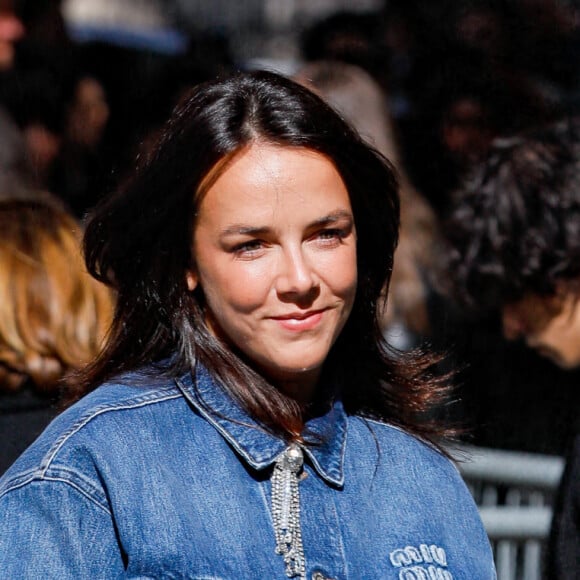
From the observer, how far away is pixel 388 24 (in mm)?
5758

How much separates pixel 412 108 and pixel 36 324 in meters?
2.85

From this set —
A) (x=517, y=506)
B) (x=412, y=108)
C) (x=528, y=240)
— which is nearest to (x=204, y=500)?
(x=528, y=240)

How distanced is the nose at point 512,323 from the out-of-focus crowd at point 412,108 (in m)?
0.15

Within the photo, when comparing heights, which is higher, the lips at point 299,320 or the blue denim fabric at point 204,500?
the lips at point 299,320

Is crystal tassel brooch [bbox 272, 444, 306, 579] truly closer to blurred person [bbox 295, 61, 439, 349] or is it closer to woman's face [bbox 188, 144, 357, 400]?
Answer: woman's face [bbox 188, 144, 357, 400]

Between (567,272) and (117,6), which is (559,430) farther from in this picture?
(117,6)

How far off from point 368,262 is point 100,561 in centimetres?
86

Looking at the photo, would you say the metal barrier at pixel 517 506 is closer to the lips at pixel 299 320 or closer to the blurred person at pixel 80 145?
the lips at pixel 299 320

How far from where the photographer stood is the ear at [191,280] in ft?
7.70

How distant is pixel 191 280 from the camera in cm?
236

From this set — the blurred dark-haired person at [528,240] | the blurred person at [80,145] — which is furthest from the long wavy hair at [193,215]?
the blurred person at [80,145]

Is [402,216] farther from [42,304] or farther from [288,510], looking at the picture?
[288,510]

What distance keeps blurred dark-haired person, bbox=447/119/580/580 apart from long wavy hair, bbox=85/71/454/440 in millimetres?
1411

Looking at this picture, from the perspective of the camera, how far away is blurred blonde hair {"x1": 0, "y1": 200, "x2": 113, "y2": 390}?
9.86ft
